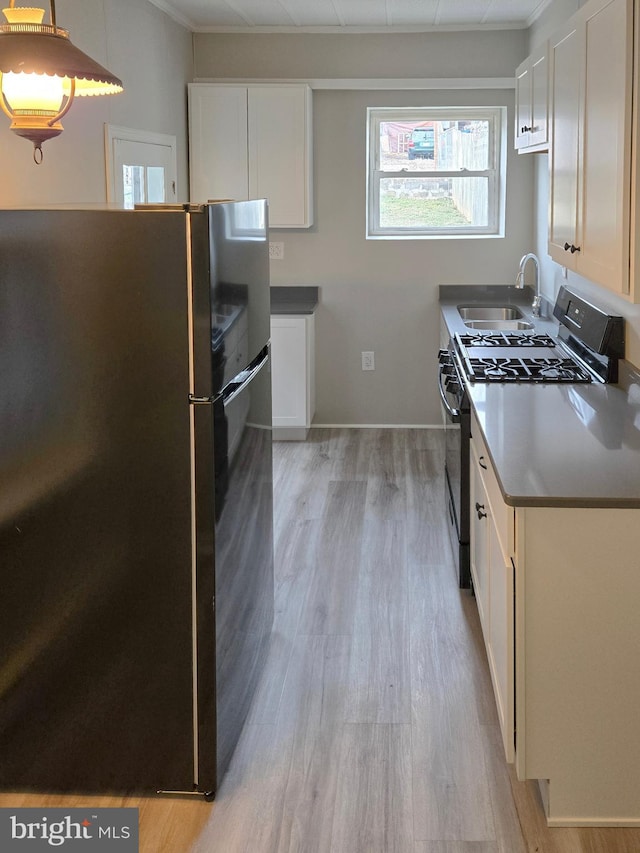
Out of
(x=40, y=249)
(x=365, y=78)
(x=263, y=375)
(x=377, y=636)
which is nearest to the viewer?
(x=40, y=249)

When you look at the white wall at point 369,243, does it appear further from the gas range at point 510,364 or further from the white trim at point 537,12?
the gas range at point 510,364

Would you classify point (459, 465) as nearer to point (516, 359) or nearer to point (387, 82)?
point (516, 359)

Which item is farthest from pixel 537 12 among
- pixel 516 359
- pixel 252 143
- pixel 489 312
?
pixel 516 359

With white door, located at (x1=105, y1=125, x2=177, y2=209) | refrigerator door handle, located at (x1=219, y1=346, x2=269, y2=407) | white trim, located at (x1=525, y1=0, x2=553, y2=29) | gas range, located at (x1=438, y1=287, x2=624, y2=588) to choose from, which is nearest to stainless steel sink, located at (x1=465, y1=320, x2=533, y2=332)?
gas range, located at (x1=438, y1=287, x2=624, y2=588)

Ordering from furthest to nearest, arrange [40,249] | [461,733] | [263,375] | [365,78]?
1. [365,78]
2. [263,375]
3. [461,733]
4. [40,249]

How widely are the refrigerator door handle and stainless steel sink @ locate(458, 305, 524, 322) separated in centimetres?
279

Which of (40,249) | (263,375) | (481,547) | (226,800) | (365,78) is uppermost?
(365,78)

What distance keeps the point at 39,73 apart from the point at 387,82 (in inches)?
159

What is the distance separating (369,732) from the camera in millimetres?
2820

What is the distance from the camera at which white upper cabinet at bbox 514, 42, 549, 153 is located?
4.07 meters

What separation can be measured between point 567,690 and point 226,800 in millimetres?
896

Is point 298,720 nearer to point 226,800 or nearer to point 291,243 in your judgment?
point 226,800

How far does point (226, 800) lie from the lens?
2.51m

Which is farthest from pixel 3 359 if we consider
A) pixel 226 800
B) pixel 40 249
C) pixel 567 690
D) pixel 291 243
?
pixel 291 243
